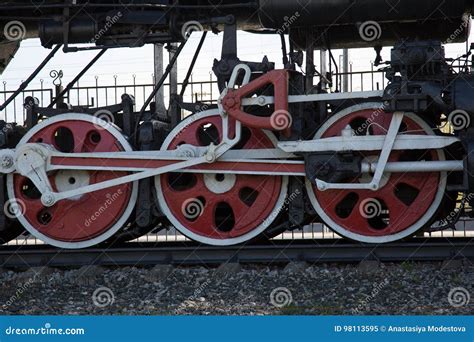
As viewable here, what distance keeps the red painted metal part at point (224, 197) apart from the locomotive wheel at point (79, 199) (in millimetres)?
498

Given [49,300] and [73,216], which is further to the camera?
[73,216]

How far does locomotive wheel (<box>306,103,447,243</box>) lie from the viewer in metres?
9.02

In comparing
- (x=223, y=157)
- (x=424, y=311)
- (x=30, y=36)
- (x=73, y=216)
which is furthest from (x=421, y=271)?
(x=30, y=36)

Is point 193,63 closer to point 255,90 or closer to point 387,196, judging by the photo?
point 255,90

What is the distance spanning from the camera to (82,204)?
9680mm

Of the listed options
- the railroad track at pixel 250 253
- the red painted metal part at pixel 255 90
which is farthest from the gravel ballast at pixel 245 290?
the red painted metal part at pixel 255 90

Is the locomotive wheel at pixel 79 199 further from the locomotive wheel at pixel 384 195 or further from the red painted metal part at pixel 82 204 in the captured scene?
the locomotive wheel at pixel 384 195

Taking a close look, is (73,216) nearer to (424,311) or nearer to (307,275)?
(307,275)

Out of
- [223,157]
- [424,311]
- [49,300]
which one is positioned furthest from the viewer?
[223,157]

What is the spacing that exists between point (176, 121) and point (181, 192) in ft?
2.60

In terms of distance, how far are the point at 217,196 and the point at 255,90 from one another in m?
1.16

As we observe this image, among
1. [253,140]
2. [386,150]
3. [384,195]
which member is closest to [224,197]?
[253,140]

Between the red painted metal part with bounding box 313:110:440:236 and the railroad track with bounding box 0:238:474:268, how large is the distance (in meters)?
0.22

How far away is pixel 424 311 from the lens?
272 inches
